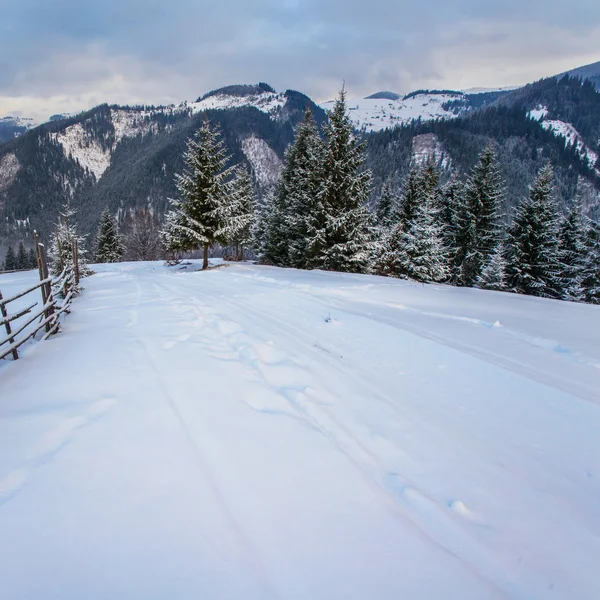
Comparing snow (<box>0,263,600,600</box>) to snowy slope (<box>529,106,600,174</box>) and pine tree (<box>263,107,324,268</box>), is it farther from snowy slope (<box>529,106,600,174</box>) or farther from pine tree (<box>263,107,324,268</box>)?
snowy slope (<box>529,106,600,174</box>)

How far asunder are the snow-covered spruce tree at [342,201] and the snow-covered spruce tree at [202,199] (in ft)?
20.8

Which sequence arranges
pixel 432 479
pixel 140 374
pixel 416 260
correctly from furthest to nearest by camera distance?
pixel 416 260 → pixel 140 374 → pixel 432 479

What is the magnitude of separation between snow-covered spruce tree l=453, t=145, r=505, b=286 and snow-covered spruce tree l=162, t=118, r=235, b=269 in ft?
57.8

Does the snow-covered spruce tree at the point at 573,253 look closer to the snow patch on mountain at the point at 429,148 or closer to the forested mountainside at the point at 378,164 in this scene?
the forested mountainside at the point at 378,164

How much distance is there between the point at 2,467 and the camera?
7.95 feet

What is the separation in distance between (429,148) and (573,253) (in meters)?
152

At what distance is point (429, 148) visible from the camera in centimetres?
15012

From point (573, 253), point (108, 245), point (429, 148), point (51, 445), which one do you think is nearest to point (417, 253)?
point (573, 253)

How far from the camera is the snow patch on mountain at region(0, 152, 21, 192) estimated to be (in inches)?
7122

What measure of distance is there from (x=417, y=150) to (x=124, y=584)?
566 feet

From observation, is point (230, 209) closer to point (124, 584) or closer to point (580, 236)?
point (124, 584)

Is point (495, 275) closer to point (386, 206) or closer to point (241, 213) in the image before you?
point (386, 206)

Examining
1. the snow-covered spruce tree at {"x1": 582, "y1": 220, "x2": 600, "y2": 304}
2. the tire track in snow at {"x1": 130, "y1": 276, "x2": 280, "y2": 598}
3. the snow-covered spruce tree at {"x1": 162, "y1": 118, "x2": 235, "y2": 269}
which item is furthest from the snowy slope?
the tire track in snow at {"x1": 130, "y1": 276, "x2": 280, "y2": 598}

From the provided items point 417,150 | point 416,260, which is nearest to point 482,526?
point 416,260
